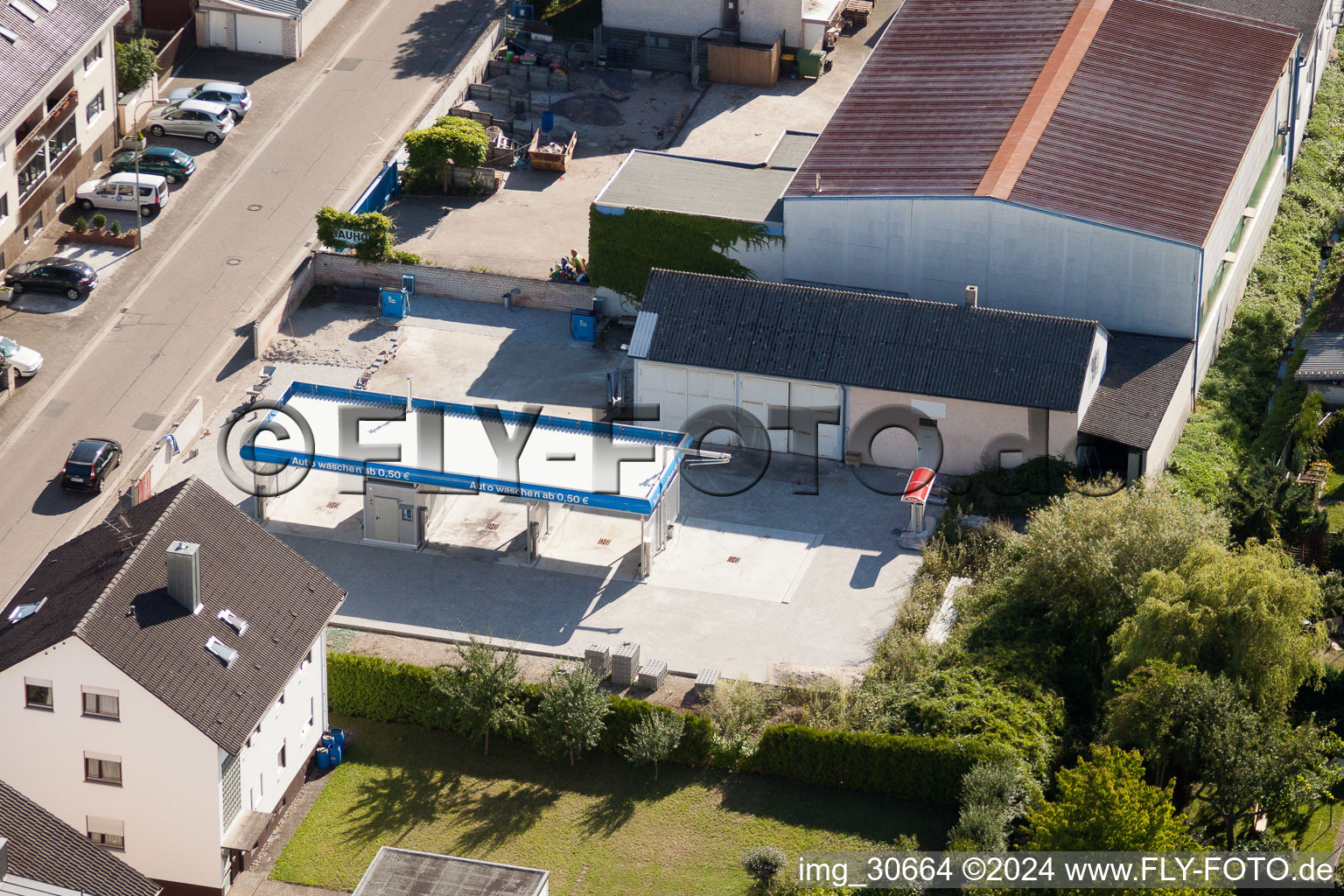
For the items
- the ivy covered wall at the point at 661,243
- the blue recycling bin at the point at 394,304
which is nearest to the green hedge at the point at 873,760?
the ivy covered wall at the point at 661,243

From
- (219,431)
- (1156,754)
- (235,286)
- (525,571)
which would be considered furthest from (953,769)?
(235,286)

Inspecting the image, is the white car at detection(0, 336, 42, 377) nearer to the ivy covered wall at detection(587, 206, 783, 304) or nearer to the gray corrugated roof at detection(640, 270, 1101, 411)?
the ivy covered wall at detection(587, 206, 783, 304)

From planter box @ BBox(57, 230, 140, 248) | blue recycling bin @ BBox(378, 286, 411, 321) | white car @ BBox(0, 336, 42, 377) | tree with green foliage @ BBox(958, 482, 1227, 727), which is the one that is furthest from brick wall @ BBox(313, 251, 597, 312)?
tree with green foliage @ BBox(958, 482, 1227, 727)

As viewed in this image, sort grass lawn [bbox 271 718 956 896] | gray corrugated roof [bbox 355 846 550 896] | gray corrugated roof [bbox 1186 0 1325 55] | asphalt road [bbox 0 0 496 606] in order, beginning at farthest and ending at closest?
gray corrugated roof [bbox 1186 0 1325 55] → asphalt road [bbox 0 0 496 606] → grass lawn [bbox 271 718 956 896] → gray corrugated roof [bbox 355 846 550 896]

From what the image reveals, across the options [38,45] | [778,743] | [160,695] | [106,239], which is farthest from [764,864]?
[38,45]

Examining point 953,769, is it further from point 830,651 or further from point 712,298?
point 712,298
